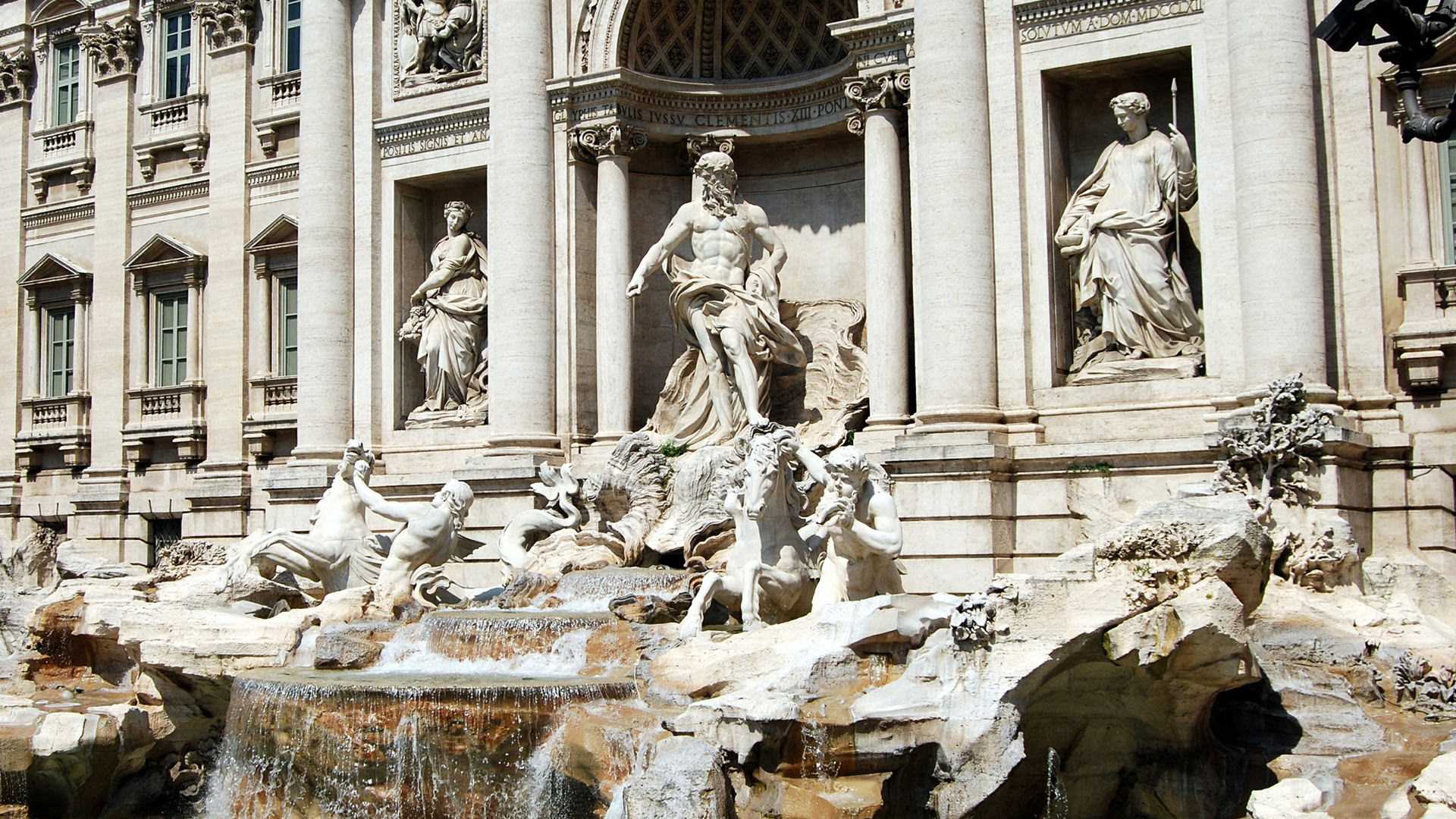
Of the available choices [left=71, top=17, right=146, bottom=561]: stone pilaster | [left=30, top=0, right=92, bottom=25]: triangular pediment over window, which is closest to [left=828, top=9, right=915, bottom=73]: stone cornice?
[left=71, top=17, right=146, bottom=561]: stone pilaster

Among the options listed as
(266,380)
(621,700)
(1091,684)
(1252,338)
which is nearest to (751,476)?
(621,700)

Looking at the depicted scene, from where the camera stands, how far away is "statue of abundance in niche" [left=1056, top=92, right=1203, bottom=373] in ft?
55.9

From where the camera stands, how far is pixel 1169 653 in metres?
11.7

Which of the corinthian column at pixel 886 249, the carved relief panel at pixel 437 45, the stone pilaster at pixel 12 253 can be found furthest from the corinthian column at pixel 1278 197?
the stone pilaster at pixel 12 253

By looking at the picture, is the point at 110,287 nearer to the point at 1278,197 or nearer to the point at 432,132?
the point at 432,132

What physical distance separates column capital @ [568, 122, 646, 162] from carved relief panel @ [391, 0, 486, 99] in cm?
198

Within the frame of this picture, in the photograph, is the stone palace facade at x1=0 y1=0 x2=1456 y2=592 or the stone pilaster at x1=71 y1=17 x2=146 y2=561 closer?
the stone palace facade at x1=0 y1=0 x2=1456 y2=592

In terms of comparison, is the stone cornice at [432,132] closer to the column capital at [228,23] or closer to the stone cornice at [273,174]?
the stone cornice at [273,174]

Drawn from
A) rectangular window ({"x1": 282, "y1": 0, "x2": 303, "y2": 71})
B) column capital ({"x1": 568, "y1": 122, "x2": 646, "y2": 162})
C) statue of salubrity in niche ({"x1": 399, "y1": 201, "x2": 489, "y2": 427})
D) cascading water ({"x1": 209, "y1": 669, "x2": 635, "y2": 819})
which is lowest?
cascading water ({"x1": 209, "y1": 669, "x2": 635, "y2": 819})

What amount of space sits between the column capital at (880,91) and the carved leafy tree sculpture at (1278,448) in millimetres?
5889

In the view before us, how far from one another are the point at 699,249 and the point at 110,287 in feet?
39.5

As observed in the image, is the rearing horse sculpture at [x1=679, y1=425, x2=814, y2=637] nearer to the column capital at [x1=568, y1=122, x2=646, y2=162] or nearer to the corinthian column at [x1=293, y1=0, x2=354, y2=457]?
the column capital at [x1=568, y1=122, x2=646, y2=162]

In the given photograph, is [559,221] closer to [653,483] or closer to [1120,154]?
[653,483]

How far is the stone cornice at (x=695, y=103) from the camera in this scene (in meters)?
20.9
